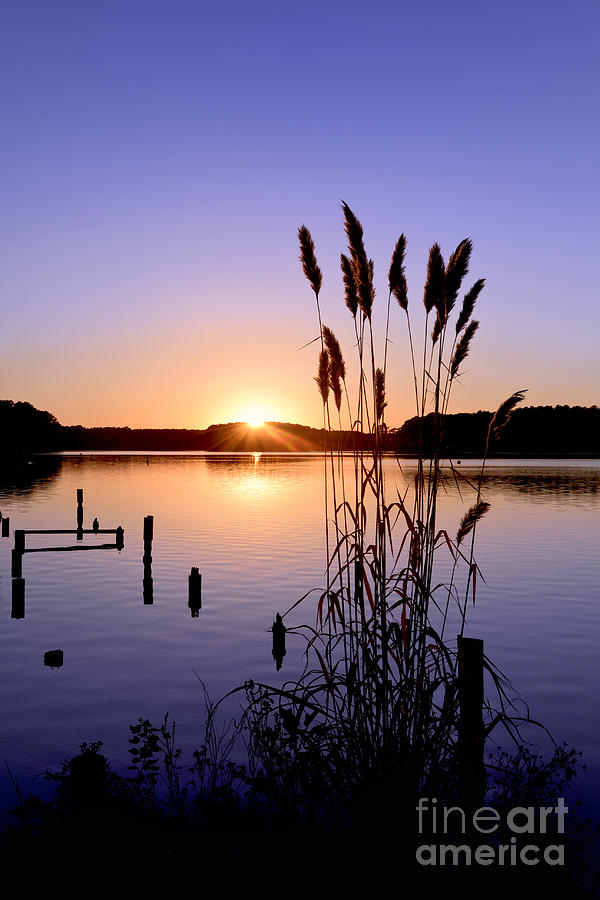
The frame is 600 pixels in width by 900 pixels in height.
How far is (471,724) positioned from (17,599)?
59.8ft

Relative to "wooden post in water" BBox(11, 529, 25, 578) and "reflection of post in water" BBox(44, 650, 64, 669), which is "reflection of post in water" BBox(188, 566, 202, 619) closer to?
"reflection of post in water" BBox(44, 650, 64, 669)

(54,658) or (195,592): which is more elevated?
(195,592)

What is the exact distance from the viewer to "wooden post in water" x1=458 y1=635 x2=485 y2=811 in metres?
6.57

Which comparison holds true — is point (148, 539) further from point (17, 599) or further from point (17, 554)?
point (17, 599)

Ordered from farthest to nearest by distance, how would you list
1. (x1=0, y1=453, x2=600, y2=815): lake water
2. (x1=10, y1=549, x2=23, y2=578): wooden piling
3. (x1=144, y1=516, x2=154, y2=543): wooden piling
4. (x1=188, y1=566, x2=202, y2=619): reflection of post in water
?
(x1=144, y1=516, x2=154, y2=543): wooden piling, (x1=10, y1=549, x2=23, y2=578): wooden piling, (x1=188, y1=566, x2=202, y2=619): reflection of post in water, (x1=0, y1=453, x2=600, y2=815): lake water

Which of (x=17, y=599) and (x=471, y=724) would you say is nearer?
(x=471, y=724)

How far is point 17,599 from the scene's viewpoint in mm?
22406

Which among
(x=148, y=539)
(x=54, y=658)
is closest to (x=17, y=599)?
(x=54, y=658)

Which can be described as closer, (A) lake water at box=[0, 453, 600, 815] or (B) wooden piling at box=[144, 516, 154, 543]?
(A) lake water at box=[0, 453, 600, 815]

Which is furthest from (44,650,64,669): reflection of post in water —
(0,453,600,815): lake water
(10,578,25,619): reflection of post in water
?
(10,578,25,619): reflection of post in water

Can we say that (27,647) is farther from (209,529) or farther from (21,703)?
(209,529)

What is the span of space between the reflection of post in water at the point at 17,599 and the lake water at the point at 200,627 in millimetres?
269

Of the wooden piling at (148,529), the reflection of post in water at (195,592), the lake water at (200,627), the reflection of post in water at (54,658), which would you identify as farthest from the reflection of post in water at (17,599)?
the wooden piling at (148,529)

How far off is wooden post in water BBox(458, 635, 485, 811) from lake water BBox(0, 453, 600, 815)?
4.35 meters
